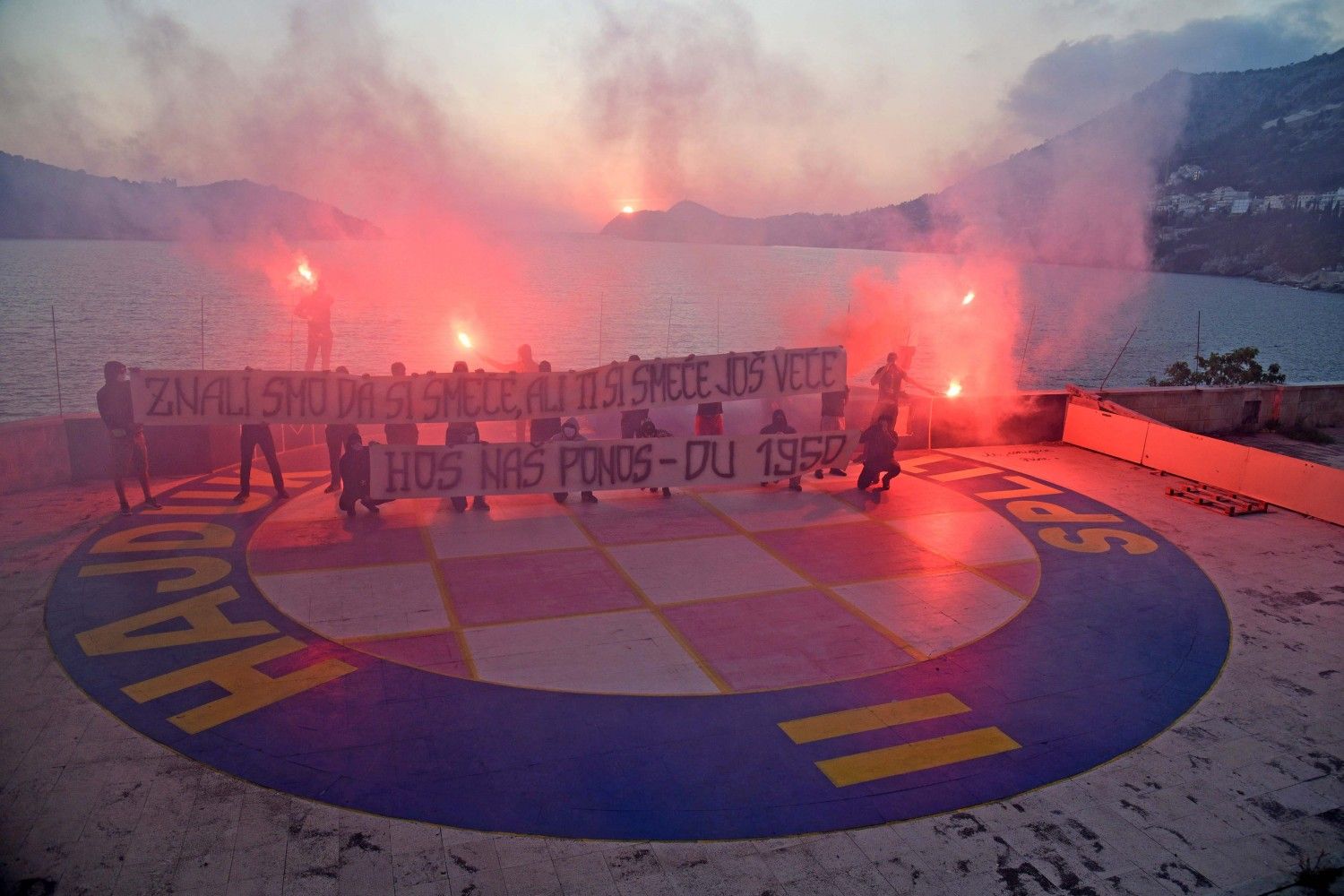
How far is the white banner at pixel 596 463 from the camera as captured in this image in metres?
13.1

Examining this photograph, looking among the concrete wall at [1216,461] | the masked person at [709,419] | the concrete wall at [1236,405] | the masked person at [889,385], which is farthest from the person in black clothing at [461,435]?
the concrete wall at [1236,405]

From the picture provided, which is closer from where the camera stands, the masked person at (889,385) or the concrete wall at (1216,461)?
the concrete wall at (1216,461)

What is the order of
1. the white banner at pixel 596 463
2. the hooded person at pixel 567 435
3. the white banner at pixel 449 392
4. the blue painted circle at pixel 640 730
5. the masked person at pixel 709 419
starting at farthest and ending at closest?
the masked person at pixel 709 419 < the hooded person at pixel 567 435 < the white banner at pixel 449 392 < the white banner at pixel 596 463 < the blue painted circle at pixel 640 730

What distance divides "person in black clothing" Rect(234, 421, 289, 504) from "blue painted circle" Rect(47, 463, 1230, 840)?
3.69 meters

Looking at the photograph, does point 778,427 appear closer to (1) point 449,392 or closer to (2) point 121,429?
(1) point 449,392

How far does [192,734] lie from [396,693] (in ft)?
5.84

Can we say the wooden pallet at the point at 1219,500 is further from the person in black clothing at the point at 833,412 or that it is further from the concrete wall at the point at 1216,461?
the person in black clothing at the point at 833,412

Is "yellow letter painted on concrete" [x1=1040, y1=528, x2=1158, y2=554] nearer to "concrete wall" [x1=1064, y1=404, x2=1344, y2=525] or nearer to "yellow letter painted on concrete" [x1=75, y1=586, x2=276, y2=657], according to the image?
"concrete wall" [x1=1064, y1=404, x2=1344, y2=525]

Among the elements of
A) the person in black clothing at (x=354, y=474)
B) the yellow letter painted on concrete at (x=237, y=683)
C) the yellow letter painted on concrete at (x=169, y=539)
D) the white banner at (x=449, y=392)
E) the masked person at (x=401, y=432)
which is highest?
the white banner at (x=449, y=392)

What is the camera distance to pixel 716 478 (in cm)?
1449

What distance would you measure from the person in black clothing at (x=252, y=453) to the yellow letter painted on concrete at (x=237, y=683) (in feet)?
19.0

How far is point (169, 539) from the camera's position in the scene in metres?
12.4

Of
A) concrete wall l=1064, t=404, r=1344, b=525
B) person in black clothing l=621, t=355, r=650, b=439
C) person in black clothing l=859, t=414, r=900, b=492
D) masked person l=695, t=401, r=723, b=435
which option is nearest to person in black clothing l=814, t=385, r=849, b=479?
person in black clothing l=859, t=414, r=900, b=492

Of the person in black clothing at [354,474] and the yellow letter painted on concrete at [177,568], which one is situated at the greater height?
the person in black clothing at [354,474]
